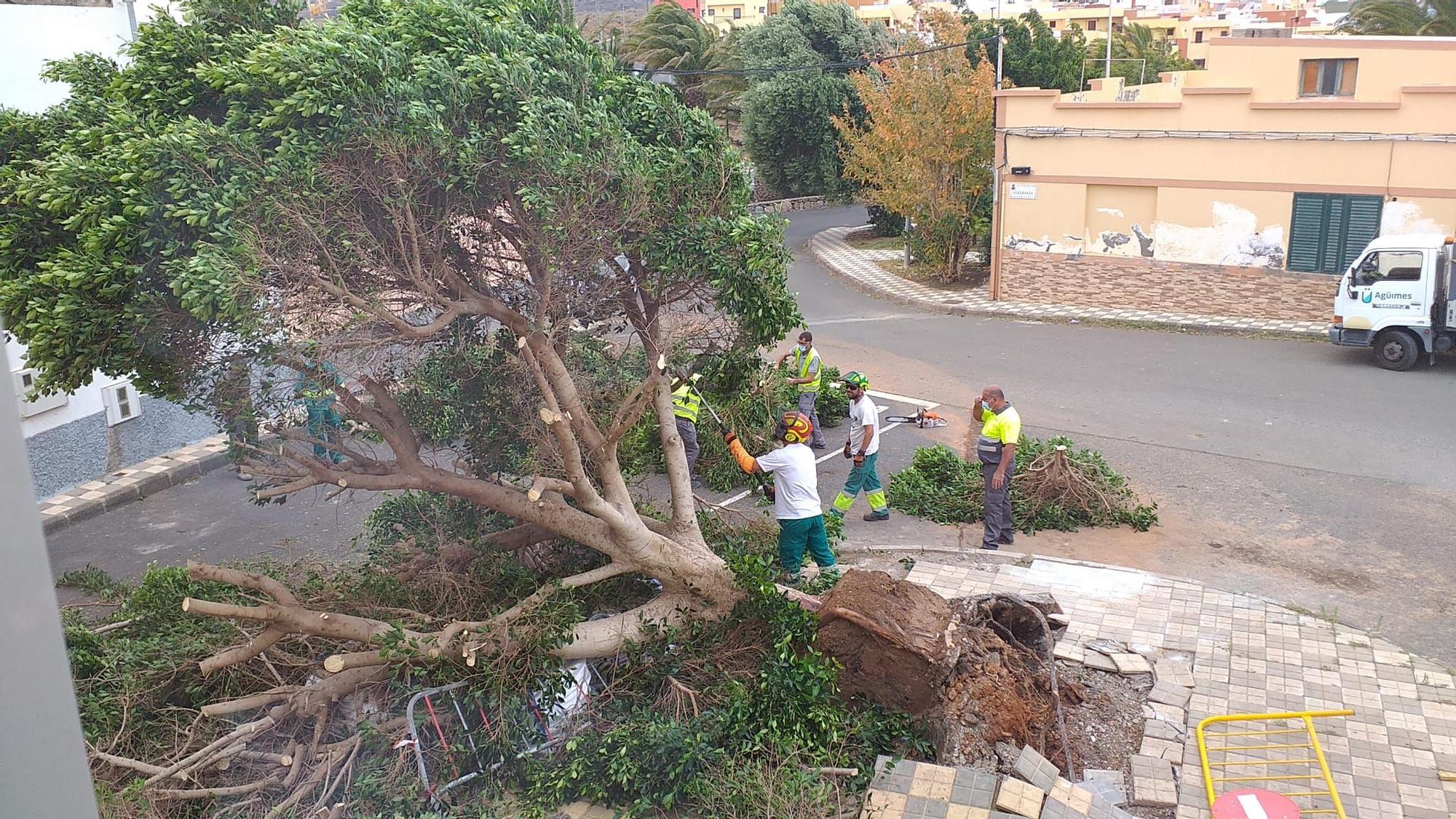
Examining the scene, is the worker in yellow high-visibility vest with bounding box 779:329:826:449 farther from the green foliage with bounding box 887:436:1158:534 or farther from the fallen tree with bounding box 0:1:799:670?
the fallen tree with bounding box 0:1:799:670

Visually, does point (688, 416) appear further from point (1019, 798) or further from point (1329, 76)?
point (1329, 76)

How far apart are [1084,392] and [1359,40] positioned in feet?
A: 26.7

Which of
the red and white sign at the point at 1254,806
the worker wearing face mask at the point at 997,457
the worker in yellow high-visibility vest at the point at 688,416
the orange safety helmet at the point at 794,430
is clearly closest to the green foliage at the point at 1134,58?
the worker in yellow high-visibility vest at the point at 688,416

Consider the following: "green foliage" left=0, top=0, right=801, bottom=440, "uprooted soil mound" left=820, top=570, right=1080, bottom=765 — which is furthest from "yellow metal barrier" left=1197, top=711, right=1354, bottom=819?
"green foliage" left=0, top=0, right=801, bottom=440

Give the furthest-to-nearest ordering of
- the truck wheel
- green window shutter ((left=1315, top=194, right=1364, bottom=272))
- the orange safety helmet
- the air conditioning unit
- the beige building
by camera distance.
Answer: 1. green window shutter ((left=1315, top=194, right=1364, bottom=272))
2. the beige building
3. the truck wheel
4. the air conditioning unit
5. the orange safety helmet

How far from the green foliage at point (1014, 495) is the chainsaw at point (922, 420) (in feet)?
6.25

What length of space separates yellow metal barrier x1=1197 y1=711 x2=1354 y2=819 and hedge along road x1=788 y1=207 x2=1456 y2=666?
74.5 inches

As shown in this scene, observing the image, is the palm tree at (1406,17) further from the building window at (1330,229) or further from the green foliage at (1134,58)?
the green foliage at (1134,58)

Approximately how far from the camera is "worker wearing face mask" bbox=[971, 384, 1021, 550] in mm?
9703

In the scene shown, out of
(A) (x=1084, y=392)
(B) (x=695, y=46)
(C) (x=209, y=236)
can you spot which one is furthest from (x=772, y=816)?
(B) (x=695, y=46)

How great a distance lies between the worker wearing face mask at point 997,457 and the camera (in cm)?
970

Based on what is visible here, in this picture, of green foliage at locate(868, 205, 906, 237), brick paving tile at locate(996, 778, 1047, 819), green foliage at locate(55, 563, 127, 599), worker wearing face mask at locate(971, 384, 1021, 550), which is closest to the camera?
brick paving tile at locate(996, 778, 1047, 819)

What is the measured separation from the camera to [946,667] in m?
6.88

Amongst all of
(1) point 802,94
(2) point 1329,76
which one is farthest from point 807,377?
(1) point 802,94
